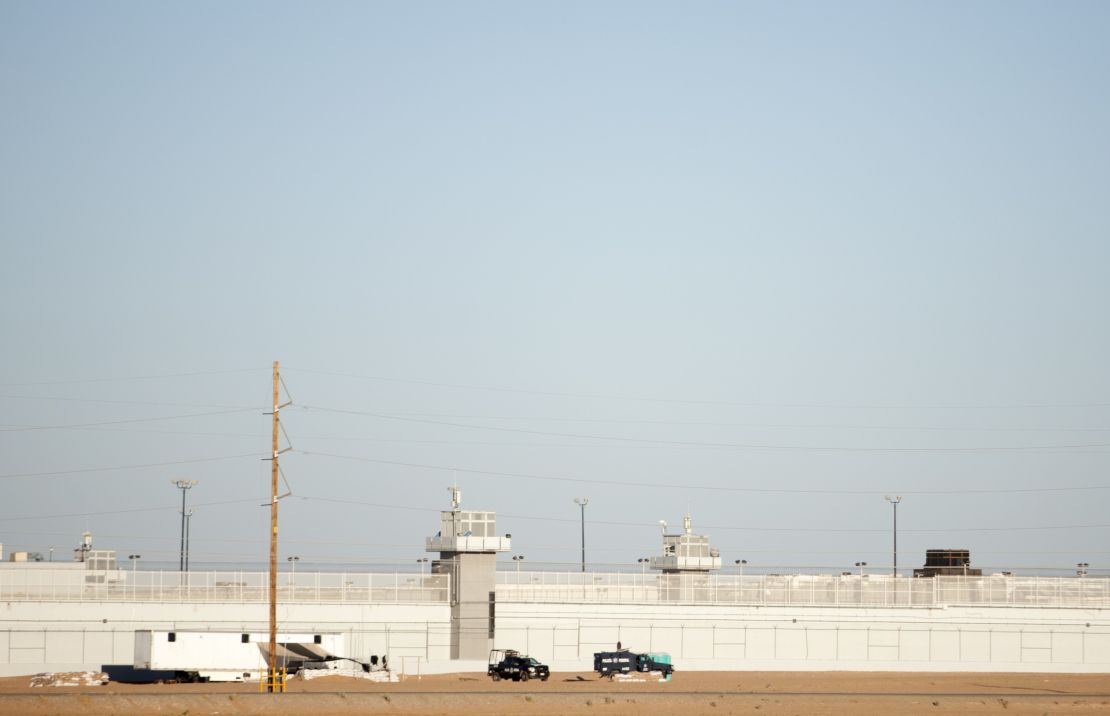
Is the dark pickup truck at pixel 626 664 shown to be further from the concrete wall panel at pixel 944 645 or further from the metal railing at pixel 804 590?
the concrete wall panel at pixel 944 645

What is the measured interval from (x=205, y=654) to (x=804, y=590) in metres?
33.1

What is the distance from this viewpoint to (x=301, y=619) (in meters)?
74.1

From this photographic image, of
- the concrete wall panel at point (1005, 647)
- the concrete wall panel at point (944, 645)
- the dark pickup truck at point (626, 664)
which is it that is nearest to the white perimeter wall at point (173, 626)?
the dark pickup truck at point (626, 664)

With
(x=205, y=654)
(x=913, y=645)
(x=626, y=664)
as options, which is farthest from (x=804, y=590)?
(x=205, y=654)

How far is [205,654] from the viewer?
215 ft

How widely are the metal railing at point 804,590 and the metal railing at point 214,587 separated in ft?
16.5

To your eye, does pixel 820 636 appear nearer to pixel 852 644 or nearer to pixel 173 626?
pixel 852 644

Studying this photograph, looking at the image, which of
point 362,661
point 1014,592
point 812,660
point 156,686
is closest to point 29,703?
point 156,686

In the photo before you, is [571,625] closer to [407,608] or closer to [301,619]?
[407,608]

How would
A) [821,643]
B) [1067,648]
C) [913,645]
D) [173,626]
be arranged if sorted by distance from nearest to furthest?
1. [173,626]
2. [821,643]
3. [913,645]
4. [1067,648]

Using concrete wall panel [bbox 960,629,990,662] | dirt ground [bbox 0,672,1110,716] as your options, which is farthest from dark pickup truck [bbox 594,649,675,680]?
concrete wall panel [bbox 960,629,990,662]

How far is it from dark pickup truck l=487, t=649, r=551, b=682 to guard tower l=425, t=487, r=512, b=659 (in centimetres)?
497

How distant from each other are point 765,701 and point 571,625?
21.0 meters

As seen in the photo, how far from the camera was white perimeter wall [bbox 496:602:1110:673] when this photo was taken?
254 ft
